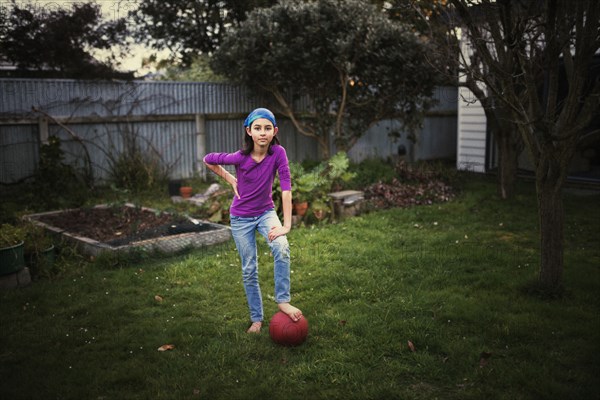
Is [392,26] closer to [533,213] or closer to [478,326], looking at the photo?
[533,213]

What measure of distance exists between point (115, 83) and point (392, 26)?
20.0ft

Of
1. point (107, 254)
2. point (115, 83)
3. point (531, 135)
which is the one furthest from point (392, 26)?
point (107, 254)

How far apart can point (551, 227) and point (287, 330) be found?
2836 mm

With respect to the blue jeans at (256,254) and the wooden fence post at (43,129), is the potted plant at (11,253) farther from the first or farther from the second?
the wooden fence post at (43,129)

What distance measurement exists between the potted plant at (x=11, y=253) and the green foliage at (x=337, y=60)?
689 cm

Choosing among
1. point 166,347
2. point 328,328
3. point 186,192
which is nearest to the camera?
point 166,347

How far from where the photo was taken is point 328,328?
4.75 metres

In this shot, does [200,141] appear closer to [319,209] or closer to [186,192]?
[186,192]

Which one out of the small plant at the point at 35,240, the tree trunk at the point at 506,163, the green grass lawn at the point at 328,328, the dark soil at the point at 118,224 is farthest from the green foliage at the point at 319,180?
the small plant at the point at 35,240

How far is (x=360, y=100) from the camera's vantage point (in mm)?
12984

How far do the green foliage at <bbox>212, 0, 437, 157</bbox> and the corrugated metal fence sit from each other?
3.40 feet

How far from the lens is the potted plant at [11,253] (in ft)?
19.2

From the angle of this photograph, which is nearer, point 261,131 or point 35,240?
point 261,131

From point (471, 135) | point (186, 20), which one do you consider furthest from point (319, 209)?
point (186, 20)
